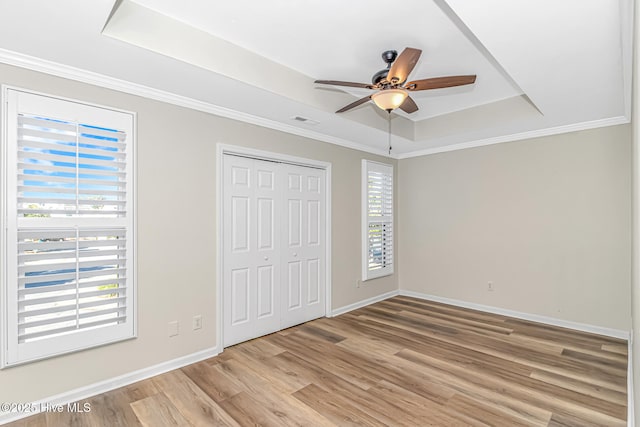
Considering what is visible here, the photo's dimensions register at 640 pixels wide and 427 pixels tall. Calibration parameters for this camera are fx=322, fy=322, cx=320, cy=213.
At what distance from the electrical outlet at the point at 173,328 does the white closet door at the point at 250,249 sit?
1.72 ft

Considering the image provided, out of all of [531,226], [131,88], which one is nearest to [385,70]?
[131,88]

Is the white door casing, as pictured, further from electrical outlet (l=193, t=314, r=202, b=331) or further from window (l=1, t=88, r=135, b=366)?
window (l=1, t=88, r=135, b=366)

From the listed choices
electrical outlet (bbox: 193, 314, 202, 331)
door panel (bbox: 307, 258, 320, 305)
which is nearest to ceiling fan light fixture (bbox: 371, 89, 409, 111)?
door panel (bbox: 307, 258, 320, 305)

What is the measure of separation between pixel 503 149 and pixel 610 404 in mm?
3143

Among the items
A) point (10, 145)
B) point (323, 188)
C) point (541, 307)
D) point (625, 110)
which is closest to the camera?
point (10, 145)

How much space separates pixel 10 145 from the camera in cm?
220

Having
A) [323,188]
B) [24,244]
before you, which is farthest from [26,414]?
[323,188]

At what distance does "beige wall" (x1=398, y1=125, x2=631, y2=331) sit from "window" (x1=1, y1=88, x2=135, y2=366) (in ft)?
14.0

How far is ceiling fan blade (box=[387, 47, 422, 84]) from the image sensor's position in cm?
208

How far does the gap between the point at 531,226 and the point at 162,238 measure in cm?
443

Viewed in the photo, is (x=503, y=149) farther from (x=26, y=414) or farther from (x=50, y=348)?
(x=26, y=414)

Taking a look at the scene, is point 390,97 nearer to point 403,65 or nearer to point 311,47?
point 403,65

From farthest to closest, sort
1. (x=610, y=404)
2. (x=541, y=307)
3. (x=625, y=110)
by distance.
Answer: (x=541, y=307)
(x=625, y=110)
(x=610, y=404)

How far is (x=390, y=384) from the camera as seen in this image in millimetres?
2662
